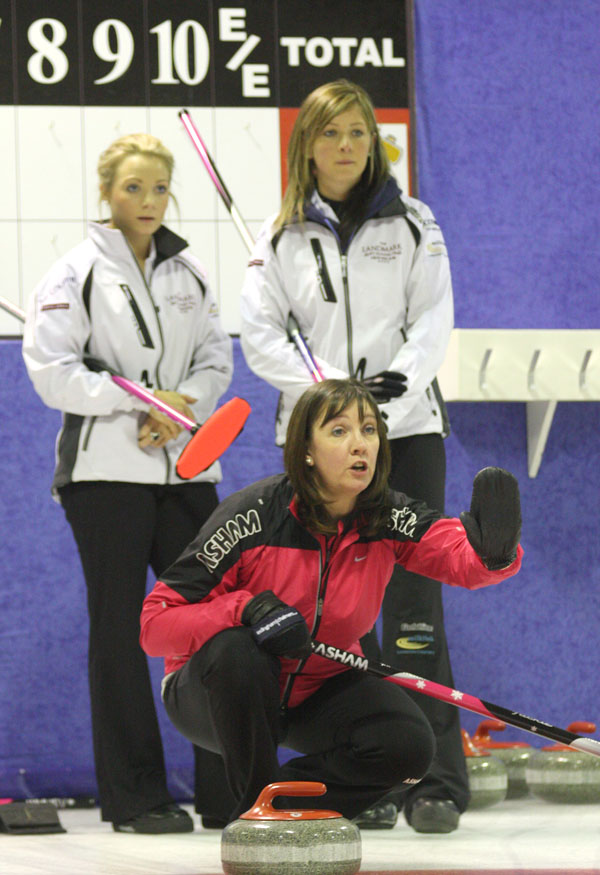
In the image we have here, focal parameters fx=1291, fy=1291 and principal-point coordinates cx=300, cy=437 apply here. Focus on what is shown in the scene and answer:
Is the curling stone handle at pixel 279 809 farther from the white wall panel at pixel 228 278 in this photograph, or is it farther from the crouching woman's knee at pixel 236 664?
the white wall panel at pixel 228 278

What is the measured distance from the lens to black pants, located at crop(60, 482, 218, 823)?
287 centimetres

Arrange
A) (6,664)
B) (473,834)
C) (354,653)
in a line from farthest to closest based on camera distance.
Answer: (6,664) < (473,834) < (354,653)

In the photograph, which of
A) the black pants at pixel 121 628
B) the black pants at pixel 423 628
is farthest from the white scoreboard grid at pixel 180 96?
the black pants at pixel 423 628

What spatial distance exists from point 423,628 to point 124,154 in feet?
4.27

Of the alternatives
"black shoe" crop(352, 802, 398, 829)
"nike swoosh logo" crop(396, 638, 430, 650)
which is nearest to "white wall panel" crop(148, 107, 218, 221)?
"nike swoosh logo" crop(396, 638, 430, 650)

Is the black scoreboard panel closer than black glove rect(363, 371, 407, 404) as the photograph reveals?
No

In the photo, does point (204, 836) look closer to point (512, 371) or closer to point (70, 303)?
point (70, 303)

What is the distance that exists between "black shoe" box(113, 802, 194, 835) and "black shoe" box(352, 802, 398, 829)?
38 centimetres

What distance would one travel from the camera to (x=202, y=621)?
2.18 m

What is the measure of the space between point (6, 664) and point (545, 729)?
1832mm

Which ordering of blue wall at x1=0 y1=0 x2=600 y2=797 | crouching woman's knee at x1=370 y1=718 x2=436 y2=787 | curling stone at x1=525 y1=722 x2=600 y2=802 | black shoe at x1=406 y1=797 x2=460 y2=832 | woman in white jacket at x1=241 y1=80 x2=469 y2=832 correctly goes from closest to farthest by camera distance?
crouching woman's knee at x1=370 y1=718 x2=436 y2=787 < black shoe at x1=406 y1=797 x2=460 y2=832 < woman in white jacket at x1=241 y1=80 x2=469 y2=832 < curling stone at x1=525 y1=722 x2=600 y2=802 < blue wall at x1=0 y1=0 x2=600 y2=797

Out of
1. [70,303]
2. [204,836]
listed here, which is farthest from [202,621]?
[70,303]

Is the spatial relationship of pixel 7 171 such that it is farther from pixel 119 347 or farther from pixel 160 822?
pixel 160 822

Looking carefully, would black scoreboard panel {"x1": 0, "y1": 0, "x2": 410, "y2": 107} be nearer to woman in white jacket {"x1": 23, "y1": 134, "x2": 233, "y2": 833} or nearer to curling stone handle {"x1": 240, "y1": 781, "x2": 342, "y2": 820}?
woman in white jacket {"x1": 23, "y1": 134, "x2": 233, "y2": 833}
